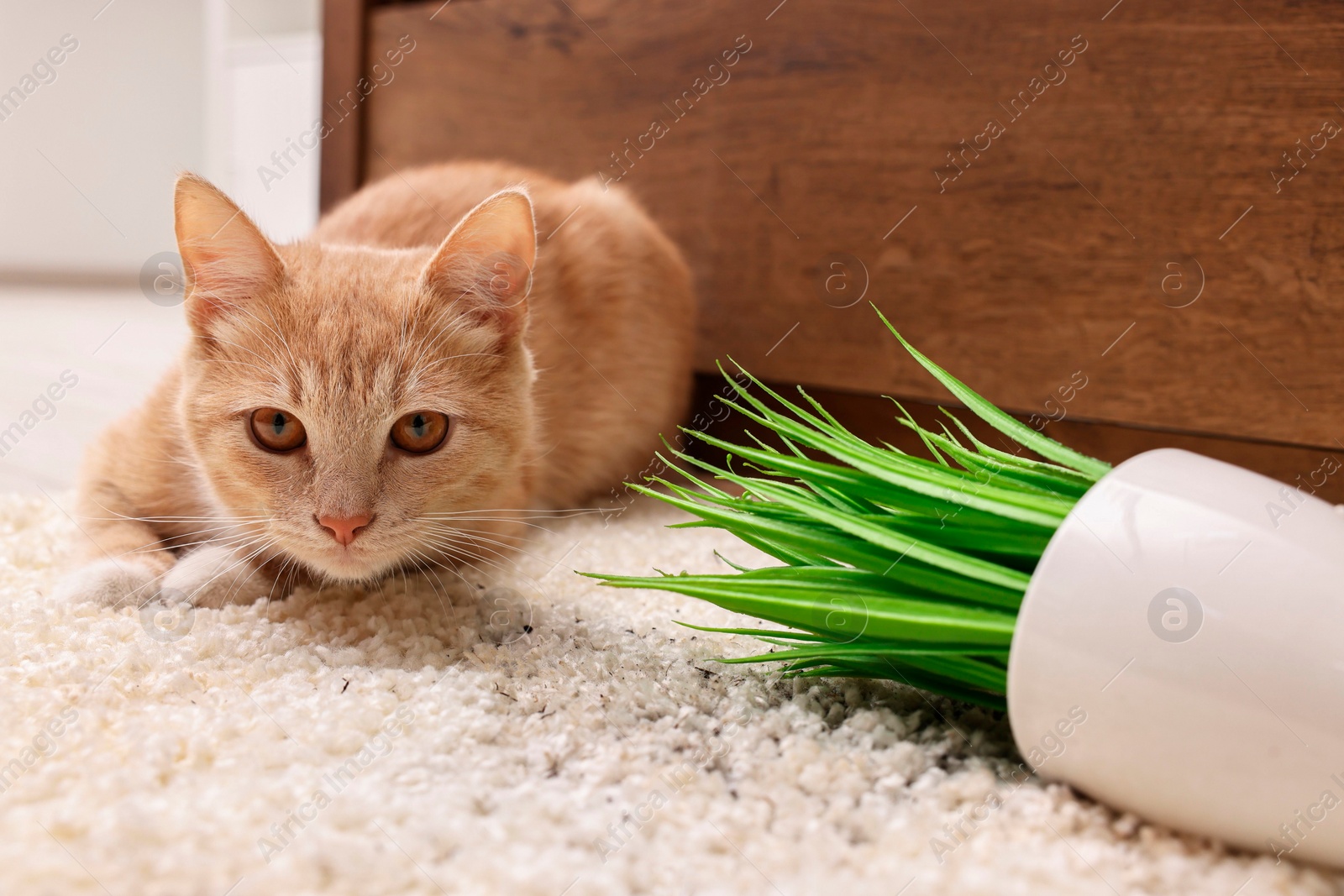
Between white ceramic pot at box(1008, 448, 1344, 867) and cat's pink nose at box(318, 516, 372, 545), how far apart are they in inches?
29.5

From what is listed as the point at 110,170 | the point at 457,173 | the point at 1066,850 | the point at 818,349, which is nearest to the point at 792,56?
the point at 818,349

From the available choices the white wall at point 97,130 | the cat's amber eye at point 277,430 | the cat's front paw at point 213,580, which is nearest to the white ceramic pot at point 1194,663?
the cat's amber eye at point 277,430

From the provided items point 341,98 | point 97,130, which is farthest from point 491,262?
point 97,130

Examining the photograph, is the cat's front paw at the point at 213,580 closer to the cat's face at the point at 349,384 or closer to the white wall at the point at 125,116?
the cat's face at the point at 349,384

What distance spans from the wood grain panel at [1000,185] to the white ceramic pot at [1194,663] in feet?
2.93

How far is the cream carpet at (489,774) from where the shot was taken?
75 cm

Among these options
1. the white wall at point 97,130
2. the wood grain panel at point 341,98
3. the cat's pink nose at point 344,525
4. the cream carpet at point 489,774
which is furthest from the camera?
the white wall at point 97,130

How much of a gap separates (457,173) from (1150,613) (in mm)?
1576

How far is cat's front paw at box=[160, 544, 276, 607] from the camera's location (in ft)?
4.04

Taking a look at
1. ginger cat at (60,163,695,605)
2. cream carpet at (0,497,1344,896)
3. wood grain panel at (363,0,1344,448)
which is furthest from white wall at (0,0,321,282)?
cream carpet at (0,497,1344,896)

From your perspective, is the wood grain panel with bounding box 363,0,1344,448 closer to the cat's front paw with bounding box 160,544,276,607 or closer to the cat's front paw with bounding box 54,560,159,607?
the cat's front paw with bounding box 160,544,276,607

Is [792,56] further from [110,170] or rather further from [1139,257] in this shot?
[110,170]

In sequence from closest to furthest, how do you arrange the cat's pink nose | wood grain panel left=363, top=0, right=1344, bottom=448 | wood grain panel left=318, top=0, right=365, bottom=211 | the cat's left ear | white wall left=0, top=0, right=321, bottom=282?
1. the cat's pink nose
2. the cat's left ear
3. wood grain panel left=363, top=0, right=1344, bottom=448
4. wood grain panel left=318, top=0, right=365, bottom=211
5. white wall left=0, top=0, right=321, bottom=282

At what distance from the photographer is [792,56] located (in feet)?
6.65
